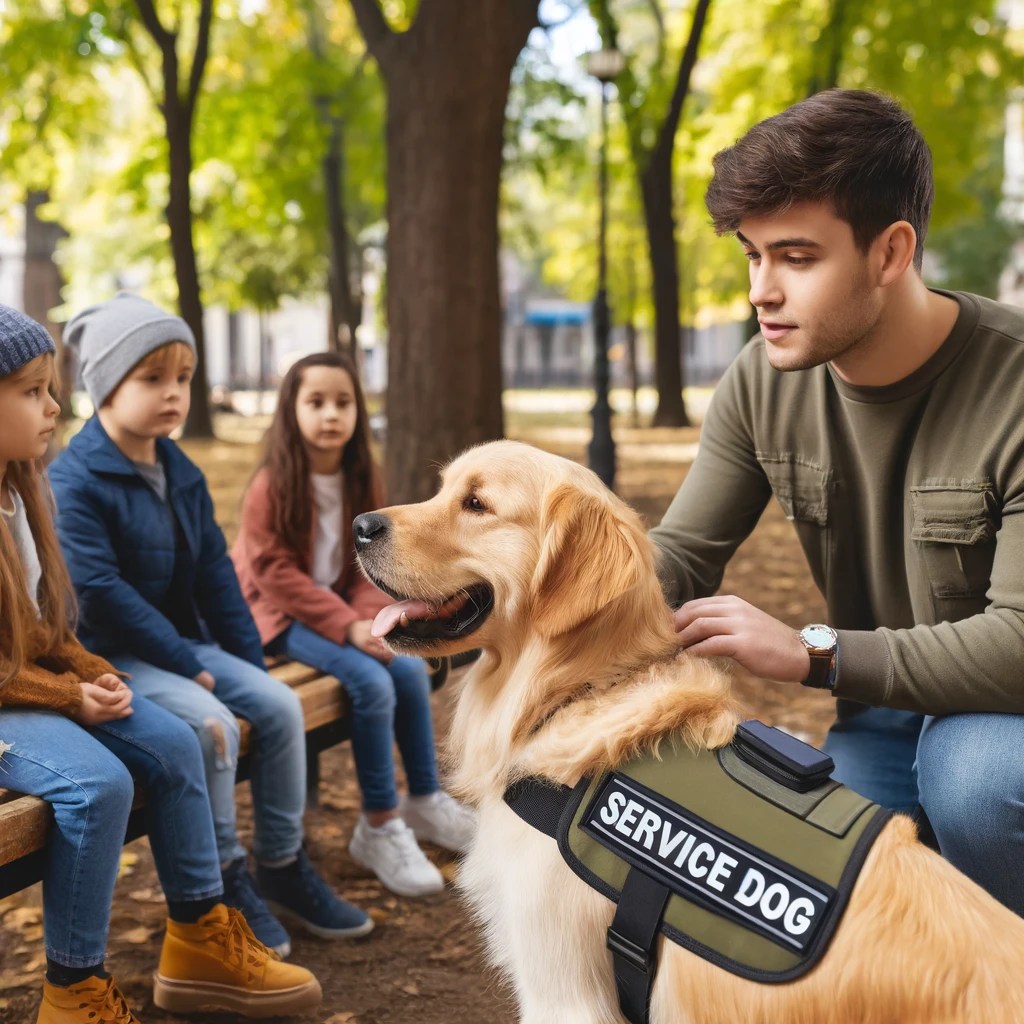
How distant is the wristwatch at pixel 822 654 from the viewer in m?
2.35

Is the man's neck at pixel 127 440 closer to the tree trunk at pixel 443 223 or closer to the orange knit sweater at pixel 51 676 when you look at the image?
the orange knit sweater at pixel 51 676

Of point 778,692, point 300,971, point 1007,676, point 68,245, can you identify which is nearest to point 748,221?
point 1007,676

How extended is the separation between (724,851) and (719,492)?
1.35 meters

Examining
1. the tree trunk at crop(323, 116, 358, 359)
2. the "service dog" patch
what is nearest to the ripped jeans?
the "service dog" patch

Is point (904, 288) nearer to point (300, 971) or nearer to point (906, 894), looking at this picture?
point (906, 894)

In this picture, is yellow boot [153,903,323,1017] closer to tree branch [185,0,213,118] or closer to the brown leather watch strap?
the brown leather watch strap

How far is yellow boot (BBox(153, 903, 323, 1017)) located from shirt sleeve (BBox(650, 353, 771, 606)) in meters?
1.58

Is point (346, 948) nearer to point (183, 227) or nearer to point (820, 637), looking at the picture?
point (820, 637)

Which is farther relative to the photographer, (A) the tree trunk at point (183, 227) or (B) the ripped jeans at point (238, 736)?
(A) the tree trunk at point (183, 227)

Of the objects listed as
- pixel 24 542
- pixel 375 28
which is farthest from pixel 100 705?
pixel 375 28

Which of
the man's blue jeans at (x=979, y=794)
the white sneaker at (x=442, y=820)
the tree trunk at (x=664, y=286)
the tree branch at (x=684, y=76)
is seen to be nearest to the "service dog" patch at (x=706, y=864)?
the man's blue jeans at (x=979, y=794)

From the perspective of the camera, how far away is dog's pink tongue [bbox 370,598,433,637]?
245 cm

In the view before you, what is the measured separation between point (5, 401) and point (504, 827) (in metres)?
1.64

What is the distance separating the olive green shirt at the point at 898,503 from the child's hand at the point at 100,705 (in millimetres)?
1461
